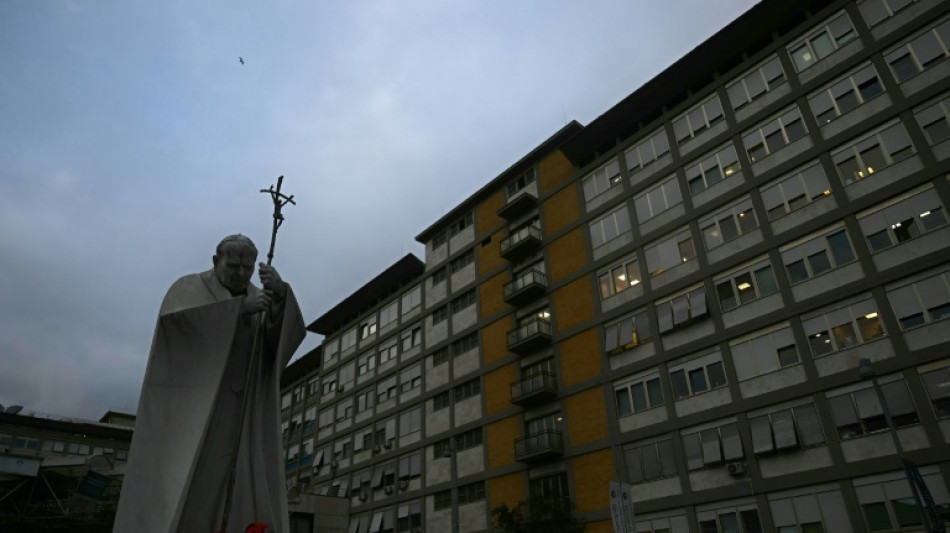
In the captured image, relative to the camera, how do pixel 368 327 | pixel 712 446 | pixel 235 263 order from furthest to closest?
pixel 368 327 → pixel 712 446 → pixel 235 263

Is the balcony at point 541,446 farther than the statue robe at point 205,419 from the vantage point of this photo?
Yes

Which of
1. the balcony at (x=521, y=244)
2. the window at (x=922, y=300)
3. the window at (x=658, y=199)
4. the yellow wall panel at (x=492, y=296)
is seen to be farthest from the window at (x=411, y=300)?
the window at (x=922, y=300)

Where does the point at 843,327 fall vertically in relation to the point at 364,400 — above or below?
below

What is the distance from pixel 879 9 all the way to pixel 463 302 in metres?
28.3

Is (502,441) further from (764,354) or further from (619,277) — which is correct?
(764,354)

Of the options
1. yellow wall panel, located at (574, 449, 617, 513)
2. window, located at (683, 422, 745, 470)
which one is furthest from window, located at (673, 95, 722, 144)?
yellow wall panel, located at (574, 449, 617, 513)

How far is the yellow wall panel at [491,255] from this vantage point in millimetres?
43656

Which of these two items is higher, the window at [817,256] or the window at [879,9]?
the window at [879,9]

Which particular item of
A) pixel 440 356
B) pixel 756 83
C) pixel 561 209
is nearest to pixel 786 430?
pixel 756 83

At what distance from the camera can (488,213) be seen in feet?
152

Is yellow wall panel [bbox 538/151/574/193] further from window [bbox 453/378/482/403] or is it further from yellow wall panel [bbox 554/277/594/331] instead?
window [bbox 453/378/482/403]

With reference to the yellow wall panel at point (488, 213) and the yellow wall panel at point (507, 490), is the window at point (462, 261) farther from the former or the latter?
the yellow wall panel at point (507, 490)

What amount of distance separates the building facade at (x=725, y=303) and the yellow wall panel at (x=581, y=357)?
114 millimetres

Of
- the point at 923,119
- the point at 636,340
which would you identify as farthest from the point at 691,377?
the point at 923,119
